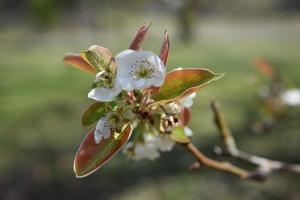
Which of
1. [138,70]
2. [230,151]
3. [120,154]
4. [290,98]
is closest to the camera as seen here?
[138,70]

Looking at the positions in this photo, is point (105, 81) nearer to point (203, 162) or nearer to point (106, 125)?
point (106, 125)

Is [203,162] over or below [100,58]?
below

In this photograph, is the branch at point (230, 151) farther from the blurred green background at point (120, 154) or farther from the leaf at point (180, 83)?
the blurred green background at point (120, 154)

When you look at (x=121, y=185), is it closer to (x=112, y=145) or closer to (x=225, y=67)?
(x=112, y=145)

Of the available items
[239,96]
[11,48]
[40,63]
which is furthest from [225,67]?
[11,48]

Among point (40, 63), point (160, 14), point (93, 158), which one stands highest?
point (93, 158)

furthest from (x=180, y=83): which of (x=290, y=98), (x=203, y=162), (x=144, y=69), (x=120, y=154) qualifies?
(x=120, y=154)

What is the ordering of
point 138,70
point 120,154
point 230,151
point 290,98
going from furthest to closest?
1. point 120,154
2. point 290,98
3. point 230,151
4. point 138,70
